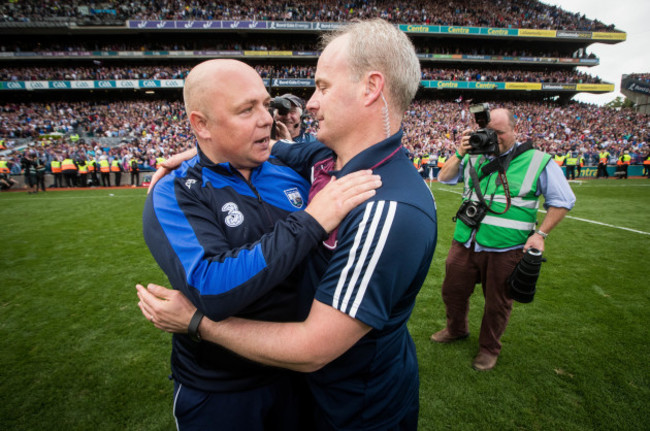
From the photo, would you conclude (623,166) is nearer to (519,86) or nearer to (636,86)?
(519,86)

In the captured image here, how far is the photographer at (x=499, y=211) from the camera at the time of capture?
3107 millimetres

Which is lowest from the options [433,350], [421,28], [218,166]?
[433,350]

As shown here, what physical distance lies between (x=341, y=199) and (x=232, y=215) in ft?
2.03

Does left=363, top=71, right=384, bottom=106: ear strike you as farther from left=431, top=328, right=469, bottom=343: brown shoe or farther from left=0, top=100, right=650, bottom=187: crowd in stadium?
left=0, top=100, right=650, bottom=187: crowd in stadium

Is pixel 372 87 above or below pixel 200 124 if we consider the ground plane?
above

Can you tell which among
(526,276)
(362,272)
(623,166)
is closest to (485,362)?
(526,276)

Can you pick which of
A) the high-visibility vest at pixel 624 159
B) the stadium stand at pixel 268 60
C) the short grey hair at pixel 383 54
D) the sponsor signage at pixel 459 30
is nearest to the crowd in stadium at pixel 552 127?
the stadium stand at pixel 268 60

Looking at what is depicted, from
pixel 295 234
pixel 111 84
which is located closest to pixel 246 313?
pixel 295 234

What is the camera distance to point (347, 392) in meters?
1.39

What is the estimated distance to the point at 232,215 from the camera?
4.99ft

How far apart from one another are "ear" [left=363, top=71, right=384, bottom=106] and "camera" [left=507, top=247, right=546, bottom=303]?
2361 mm

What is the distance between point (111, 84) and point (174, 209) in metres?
41.4

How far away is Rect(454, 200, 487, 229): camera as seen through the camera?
3.30m

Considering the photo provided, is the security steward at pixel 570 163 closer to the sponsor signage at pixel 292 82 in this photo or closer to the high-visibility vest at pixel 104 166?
the sponsor signage at pixel 292 82
